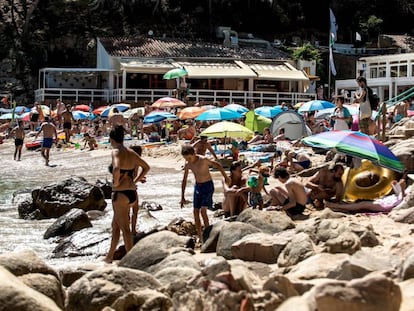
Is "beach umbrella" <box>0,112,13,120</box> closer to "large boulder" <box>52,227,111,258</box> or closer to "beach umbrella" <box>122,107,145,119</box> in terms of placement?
"beach umbrella" <box>122,107,145,119</box>

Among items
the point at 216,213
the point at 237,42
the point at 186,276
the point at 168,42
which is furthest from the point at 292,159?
the point at 237,42

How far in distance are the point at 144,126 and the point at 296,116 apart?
7982 millimetres

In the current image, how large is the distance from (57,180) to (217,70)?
22.6 meters

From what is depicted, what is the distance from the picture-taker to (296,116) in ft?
64.4

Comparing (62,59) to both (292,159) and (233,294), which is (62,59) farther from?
(233,294)

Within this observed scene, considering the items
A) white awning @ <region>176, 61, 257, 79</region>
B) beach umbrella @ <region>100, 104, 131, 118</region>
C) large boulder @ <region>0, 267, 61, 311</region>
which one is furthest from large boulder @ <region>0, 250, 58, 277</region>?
white awning @ <region>176, 61, 257, 79</region>

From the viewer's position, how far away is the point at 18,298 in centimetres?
491

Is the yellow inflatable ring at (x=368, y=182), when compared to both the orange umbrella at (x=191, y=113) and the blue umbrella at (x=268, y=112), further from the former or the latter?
the orange umbrella at (x=191, y=113)

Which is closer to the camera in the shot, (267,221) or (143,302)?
(143,302)

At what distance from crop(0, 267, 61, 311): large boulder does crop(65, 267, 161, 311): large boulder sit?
0.47m

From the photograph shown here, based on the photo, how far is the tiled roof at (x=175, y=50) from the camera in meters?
40.1

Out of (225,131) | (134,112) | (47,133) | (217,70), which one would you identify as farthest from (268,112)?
(217,70)

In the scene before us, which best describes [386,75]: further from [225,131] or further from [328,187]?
[328,187]

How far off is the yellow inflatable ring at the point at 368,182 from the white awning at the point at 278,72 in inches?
1102
